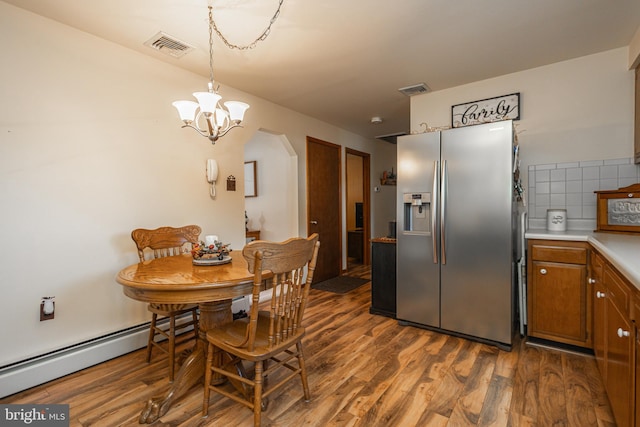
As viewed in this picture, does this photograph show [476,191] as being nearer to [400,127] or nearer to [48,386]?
[400,127]

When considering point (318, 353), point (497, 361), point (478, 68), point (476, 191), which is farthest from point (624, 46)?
point (318, 353)

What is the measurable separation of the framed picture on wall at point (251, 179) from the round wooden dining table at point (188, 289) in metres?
2.74

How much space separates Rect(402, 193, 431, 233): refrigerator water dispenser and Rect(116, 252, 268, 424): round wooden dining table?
60.9 inches

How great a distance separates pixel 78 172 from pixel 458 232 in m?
2.93

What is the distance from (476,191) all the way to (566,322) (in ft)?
3.77

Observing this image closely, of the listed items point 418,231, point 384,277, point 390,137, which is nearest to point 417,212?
point 418,231

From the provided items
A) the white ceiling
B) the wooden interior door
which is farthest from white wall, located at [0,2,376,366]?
the wooden interior door

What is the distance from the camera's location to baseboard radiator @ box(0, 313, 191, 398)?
1929 millimetres

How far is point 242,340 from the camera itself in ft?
5.29

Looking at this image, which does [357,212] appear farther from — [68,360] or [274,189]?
[68,360]

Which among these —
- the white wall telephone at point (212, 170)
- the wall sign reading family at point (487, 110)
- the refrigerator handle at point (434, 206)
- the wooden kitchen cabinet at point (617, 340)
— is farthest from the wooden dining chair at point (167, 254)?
the wall sign reading family at point (487, 110)

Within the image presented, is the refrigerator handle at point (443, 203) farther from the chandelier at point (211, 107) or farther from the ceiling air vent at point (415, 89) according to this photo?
the chandelier at point (211, 107)

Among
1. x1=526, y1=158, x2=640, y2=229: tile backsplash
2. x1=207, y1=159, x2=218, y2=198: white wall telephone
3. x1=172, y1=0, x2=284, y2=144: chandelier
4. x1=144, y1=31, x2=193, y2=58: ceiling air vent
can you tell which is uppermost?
x1=144, y1=31, x2=193, y2=58: ceiling air vent

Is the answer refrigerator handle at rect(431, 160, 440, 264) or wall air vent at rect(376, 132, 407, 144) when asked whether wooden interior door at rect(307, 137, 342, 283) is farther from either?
refrigerator handle at rect(431, 160, 440, 264)
